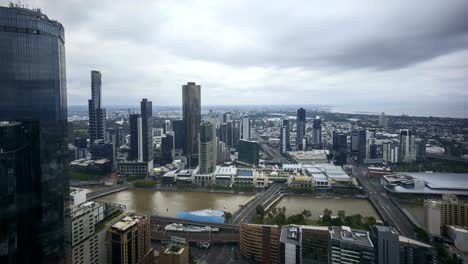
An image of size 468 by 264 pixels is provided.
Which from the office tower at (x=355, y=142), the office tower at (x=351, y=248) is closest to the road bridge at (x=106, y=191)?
the office tower at (x=351, y=248)

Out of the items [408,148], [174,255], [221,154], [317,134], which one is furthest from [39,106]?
[317,134]

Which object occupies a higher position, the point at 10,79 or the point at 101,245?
the point at 10,79

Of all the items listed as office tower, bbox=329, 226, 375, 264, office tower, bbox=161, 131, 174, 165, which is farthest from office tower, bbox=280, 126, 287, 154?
office tower, bbox=329, 226, 375, 264

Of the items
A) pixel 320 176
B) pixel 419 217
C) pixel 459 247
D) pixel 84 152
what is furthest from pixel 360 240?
pixel 84 152

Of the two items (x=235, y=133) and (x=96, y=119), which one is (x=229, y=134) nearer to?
(x=235, y=133)

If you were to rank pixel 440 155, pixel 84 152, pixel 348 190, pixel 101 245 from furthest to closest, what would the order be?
1. pixel 84 152
2. pixel 440 155
3. pixel 348 190
4. pixel 101 245

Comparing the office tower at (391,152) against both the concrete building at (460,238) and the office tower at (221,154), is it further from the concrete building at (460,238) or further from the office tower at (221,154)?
the concrete building at (460,238)

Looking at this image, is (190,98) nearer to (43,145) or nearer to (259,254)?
(259,254)

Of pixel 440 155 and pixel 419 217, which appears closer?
pixel 419 217
